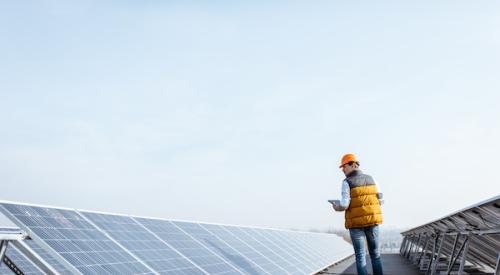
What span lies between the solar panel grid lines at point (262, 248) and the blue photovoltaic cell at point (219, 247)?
1277 mm

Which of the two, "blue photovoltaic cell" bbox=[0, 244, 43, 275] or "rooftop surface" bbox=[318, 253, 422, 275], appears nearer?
"blue photovoltaic cell" bbox=[0, 244, 43, 275]

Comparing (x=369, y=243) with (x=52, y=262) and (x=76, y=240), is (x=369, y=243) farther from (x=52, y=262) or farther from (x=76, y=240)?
(x=52, y=262)

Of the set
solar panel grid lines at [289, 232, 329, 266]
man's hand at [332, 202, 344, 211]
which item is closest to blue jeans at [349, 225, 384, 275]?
man's hand at [332, 202, 344, 211]

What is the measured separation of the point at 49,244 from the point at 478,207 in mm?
6522

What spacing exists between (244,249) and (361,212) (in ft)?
21.3

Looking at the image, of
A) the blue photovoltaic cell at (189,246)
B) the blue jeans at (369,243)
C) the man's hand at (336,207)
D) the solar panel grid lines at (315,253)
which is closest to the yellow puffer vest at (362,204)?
the blue jeans at (369,243)

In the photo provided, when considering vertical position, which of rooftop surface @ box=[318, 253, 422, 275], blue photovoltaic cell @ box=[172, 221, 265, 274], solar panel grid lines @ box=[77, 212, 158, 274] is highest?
rooftop surface @ box=[318, 253, 422, 275]

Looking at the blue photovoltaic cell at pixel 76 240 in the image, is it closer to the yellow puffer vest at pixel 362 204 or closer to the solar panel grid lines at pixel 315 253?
the yellow puffer vest at pixel 362 204

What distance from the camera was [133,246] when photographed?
9.34 m

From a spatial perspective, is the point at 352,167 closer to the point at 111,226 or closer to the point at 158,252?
the point at 158,252

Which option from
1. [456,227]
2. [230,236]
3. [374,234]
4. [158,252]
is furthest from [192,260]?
[456,227]

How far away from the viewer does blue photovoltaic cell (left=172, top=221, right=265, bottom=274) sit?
450 inches

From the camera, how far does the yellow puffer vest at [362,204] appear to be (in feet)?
26.5

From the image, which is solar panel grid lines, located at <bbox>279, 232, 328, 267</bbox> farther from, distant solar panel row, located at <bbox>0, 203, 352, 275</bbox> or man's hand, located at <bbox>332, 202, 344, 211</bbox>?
man's hand, located at <bbox>332, 202, 344, 211</bbox>
